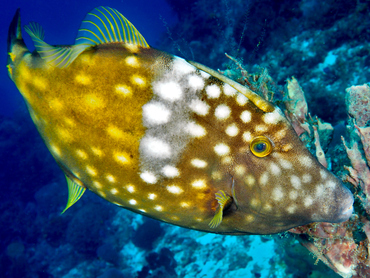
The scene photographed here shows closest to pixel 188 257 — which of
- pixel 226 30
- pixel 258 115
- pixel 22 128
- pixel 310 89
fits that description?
pixel 310 89

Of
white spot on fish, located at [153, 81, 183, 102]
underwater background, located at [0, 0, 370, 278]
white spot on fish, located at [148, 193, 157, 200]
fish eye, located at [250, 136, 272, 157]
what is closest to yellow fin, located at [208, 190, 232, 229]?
fish eye, located at [250, 136, 272, 157]

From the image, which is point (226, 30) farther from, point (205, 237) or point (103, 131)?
point (103, 131)

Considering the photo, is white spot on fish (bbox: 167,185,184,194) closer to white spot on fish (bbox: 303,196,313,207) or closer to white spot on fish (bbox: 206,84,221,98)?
white spot on fish (bbox: 206,84,221,98)

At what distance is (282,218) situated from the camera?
1583 mm

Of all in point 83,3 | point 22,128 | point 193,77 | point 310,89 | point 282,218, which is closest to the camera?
point 193,77

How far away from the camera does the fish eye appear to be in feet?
4.56

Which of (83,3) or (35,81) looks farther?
(83,3)

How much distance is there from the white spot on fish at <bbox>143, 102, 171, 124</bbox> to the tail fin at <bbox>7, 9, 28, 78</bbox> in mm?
1080

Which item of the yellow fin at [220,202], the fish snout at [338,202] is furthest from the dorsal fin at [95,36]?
the fish snout at [338,202]

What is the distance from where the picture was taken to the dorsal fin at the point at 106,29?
54.9 inches

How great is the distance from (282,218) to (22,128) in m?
24.1

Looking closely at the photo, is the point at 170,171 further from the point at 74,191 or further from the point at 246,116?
the point at 74,191

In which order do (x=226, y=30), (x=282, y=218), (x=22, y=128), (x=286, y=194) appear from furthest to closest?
(x=22, y=128) → (x=226, y=30) → (x=282, y=218) → (x=286, y=194)

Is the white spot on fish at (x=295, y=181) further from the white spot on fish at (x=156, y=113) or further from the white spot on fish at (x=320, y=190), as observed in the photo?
the white spot on fish at (x=156, y=113)
